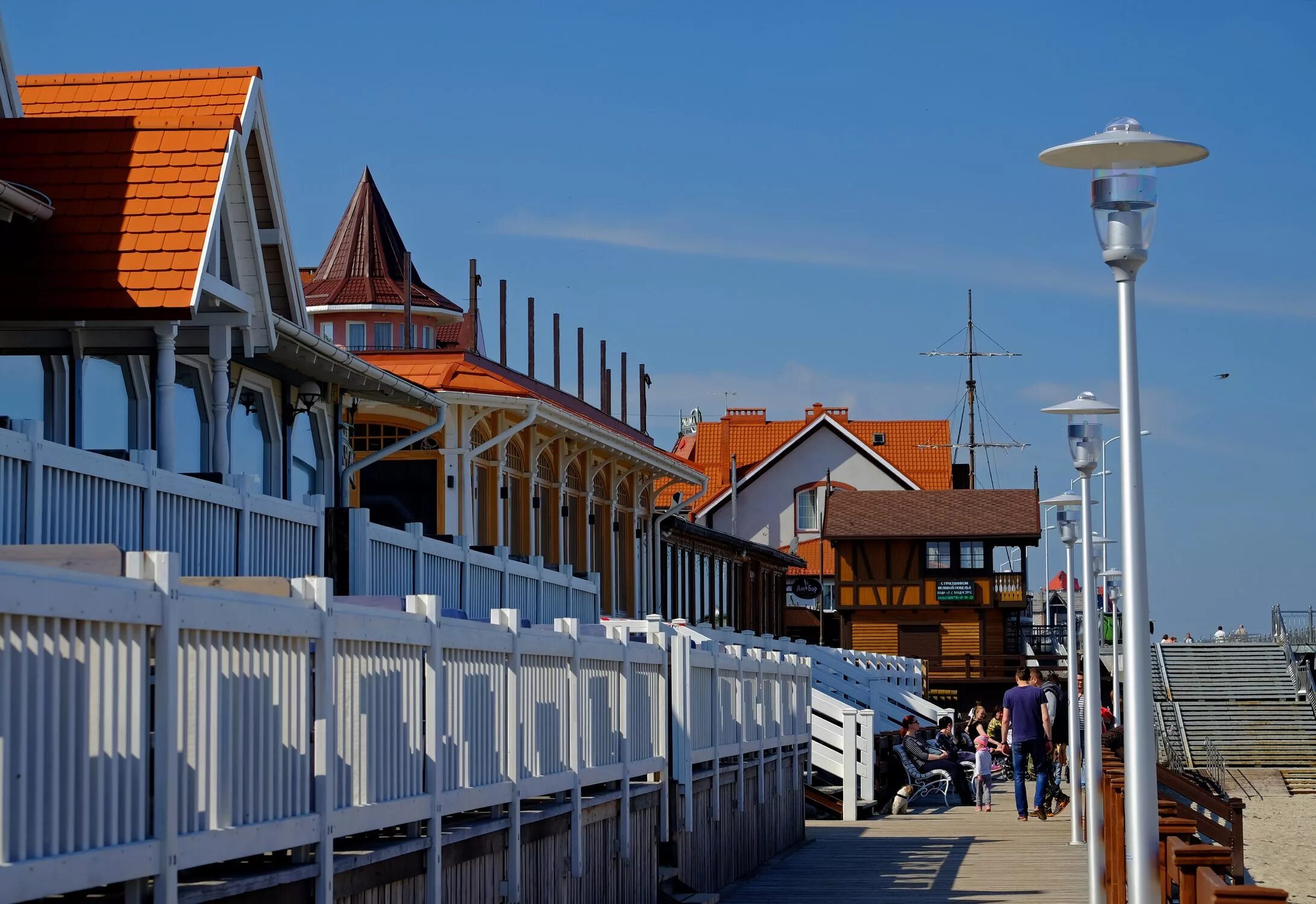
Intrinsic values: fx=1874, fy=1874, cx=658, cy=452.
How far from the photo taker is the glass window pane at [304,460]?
16.9m

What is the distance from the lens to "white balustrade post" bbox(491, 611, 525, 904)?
8.38m

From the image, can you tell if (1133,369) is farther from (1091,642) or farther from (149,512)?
(1091,642)

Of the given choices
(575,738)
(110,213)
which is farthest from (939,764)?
(575,738)

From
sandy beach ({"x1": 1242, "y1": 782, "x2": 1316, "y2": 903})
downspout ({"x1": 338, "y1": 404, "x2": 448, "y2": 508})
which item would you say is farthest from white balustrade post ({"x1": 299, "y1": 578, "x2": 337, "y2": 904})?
sandy beach ({"x1": 1242, "y1": 782, "x2": 1316, "y2": 903})

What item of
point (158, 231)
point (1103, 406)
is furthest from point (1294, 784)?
point (158, 231)

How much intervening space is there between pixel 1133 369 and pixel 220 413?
8.67 m

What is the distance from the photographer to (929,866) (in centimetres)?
1553

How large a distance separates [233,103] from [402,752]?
8884 millimetres

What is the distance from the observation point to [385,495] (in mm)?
22406

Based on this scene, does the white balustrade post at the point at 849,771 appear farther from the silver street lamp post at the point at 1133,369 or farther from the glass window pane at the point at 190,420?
the silver street lamp post at the point at 1133,369

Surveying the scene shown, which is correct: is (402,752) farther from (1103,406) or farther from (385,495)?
(385,495)

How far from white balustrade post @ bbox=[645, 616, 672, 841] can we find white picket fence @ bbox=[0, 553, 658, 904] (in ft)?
9.71

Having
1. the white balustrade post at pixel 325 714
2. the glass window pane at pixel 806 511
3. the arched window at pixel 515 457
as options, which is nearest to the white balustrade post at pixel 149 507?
the white balustrade post at pixel 325 714

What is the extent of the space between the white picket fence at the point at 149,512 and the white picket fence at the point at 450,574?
23.4 inches
